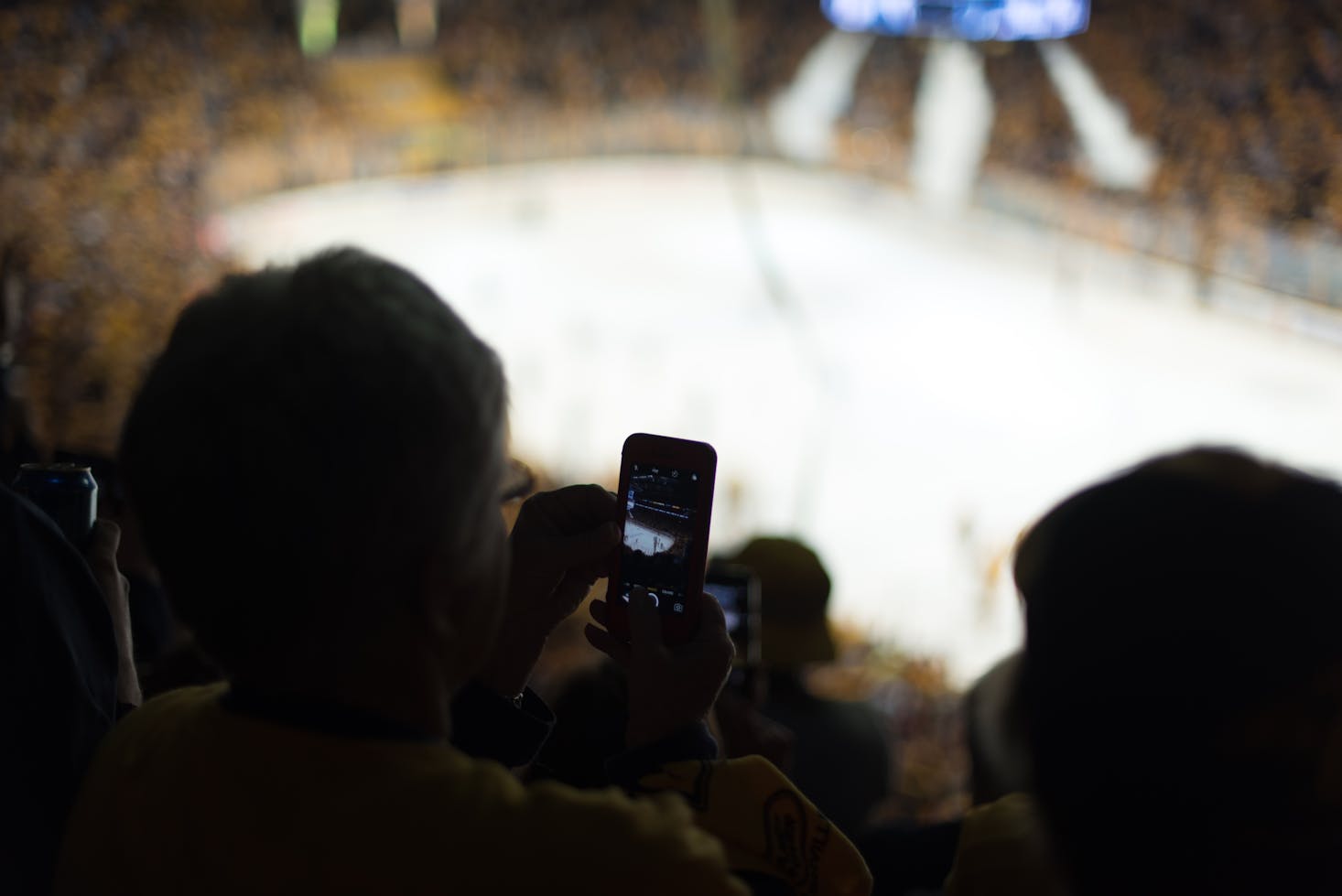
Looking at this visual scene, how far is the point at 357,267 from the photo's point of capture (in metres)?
0.45

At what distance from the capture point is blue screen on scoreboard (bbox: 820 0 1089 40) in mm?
4582

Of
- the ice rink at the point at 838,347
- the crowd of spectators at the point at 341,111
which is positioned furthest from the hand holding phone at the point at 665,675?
the ice rink at the point at 838,347

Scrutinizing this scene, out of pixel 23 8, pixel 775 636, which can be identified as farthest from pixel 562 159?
pixel 775 636

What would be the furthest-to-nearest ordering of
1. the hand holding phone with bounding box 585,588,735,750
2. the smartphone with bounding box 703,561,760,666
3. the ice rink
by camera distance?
the ice rink, the smartphone with bounding box 703,561,760,666, the hand holding phone with bounding box 585,588,735,750

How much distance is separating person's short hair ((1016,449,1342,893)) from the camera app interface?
0.77 feet

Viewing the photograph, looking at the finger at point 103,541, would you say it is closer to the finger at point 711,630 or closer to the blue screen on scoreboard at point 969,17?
the finger at point 711,630

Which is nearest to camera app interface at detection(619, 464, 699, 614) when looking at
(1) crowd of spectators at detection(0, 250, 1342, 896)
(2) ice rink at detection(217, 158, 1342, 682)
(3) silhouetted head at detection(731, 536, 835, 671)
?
(1) crowd of spectators at detection(0, 250, 1342, 896)

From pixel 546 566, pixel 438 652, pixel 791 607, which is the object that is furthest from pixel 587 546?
pixel 791 607

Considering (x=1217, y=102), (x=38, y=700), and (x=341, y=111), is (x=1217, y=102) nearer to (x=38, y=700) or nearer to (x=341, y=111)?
(x=341, y=111)

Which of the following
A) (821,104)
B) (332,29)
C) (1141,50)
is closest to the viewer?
(1141,50)

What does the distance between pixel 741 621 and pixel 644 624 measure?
0.49 meters

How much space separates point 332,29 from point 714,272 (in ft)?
7.49

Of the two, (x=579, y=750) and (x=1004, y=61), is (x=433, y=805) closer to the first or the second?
(x=579, y=750)

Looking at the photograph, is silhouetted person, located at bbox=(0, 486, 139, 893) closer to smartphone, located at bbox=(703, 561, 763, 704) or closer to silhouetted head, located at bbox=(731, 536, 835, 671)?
smartphone, located at bbox=(703, 561, 763, 704)
